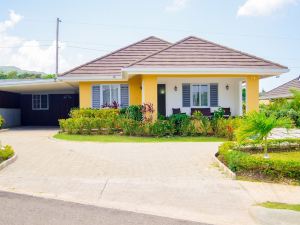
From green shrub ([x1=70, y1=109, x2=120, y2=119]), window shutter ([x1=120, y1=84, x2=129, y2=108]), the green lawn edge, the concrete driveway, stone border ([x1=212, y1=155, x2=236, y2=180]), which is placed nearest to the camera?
the concrete driveway

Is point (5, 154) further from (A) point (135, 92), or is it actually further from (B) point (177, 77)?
(A) point (135, 92)

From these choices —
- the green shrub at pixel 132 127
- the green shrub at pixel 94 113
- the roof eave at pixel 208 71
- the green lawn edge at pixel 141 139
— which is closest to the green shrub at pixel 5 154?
the green lawn edge at pixel 141 139

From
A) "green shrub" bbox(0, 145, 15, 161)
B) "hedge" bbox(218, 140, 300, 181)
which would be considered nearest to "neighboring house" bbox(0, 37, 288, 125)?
"green shrub" bbox(0, 145, 15, 161)

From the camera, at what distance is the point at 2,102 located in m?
27.0

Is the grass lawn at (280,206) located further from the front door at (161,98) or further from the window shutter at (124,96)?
the window shutter at (124,96)

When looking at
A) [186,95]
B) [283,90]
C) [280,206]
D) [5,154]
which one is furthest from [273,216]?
[283,90]

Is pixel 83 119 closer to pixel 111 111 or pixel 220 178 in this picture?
pixel 111 111

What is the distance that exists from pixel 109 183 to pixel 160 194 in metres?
1.47

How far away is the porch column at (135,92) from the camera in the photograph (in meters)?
23.4

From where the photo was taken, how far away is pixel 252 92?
20250 millimetres

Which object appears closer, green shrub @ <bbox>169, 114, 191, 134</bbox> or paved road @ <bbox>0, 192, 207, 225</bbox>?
paved road @ <bbox>0, 192, 207, 225</bbox>

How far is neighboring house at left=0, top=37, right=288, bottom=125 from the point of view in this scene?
19281 mm

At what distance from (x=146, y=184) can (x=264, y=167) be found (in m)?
2.92

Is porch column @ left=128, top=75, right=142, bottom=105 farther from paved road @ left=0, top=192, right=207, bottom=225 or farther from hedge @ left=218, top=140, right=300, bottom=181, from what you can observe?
paved road @ left=0, top=192, right=207, bottom=225
